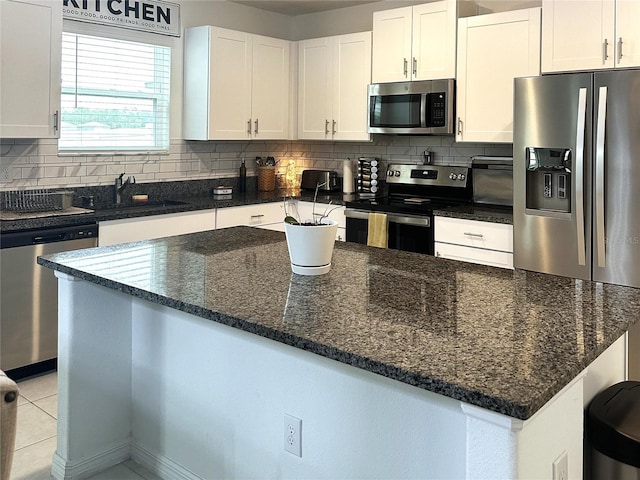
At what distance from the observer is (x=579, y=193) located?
3.29 metres

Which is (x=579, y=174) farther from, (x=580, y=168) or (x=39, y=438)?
(x=39, y=438)

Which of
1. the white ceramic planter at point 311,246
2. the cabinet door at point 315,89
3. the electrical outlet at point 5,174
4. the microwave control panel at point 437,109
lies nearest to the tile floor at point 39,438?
the white ceramic planter at point 311,246

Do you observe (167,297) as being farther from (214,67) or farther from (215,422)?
(214,67)

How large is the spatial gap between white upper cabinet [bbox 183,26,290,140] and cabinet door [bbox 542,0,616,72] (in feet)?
7.46

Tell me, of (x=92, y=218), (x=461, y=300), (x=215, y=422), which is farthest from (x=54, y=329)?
(x=461, y=300)

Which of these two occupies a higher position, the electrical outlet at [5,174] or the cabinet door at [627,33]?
the cabinet door at [627,33]

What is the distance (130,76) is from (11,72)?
1.19 metres

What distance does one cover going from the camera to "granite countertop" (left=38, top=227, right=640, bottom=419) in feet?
4.26

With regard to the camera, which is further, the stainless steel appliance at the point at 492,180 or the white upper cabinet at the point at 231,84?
the white upper cabinet at the point at 231,84

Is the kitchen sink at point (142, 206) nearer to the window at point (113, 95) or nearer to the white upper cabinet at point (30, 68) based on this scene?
the window at point (113, 95)

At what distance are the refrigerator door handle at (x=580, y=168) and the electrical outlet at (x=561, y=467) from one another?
210 cm

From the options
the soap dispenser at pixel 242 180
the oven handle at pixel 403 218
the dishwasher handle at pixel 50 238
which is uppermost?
the soap dispenser at pixel 242 180

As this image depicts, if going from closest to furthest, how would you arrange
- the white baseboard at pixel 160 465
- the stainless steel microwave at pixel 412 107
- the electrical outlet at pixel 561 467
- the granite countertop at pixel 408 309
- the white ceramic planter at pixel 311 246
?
1. the granite countertop at pixel 408 309
2. the electrical outlet at pixel 561 467
3. the white ceramic planter at pixel 311 246
4. the white baseboard at pixel 160 465
5. the stainless steel microwave at pixel 412 107

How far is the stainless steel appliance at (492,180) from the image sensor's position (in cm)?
436
